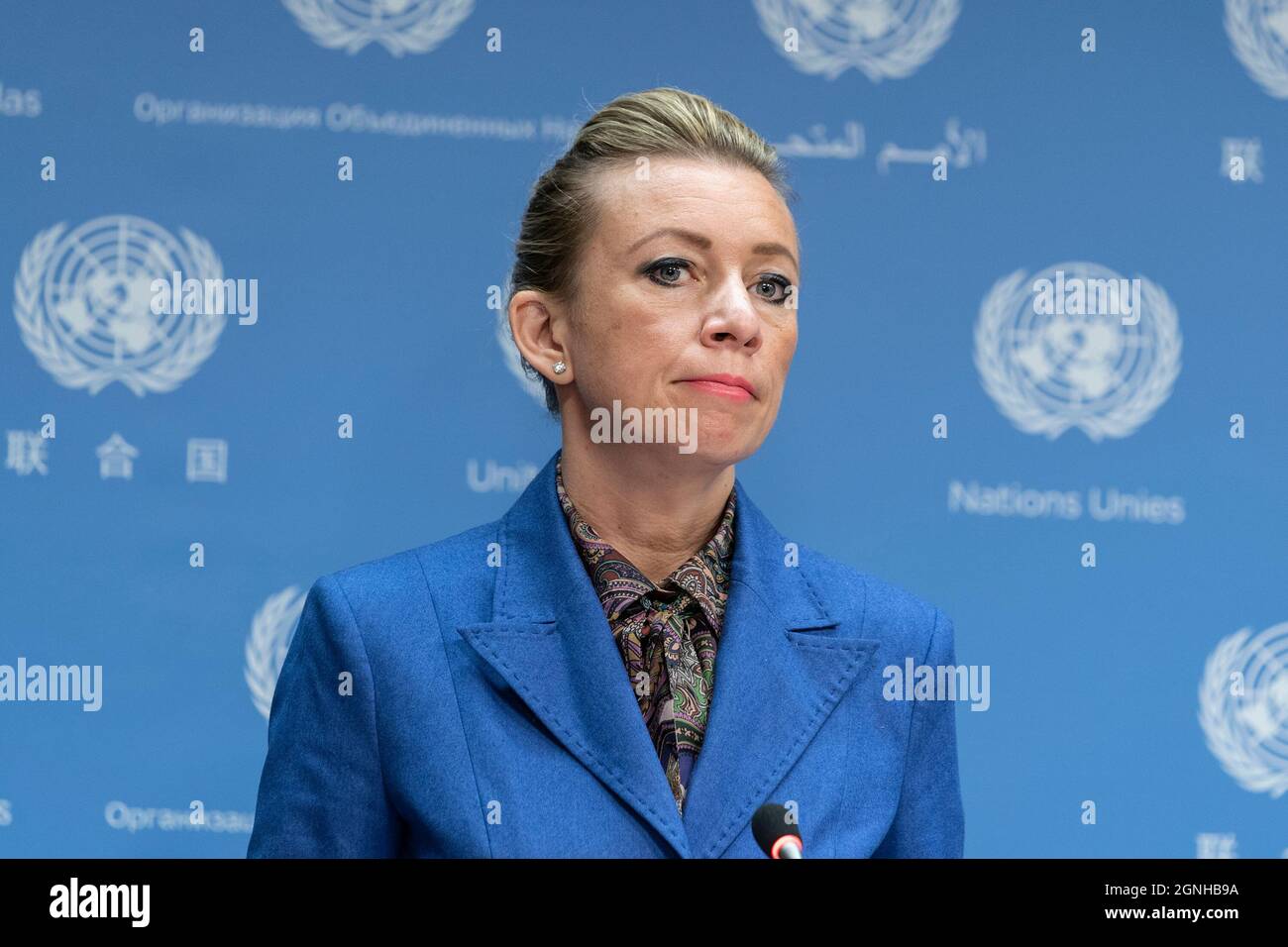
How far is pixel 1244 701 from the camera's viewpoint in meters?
2.32

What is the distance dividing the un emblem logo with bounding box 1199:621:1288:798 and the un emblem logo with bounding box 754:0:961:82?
1.06 meters

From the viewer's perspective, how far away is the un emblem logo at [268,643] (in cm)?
220

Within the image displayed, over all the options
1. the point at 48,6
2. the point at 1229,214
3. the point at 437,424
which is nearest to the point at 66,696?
the point at 437,424

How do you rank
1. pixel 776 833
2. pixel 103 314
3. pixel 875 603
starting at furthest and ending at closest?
pixel 103 314, pixel 875 603, pixel 776 833

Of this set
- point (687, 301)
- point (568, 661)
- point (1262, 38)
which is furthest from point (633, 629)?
point (1262, 38)

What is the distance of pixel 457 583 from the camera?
1713 millimetres

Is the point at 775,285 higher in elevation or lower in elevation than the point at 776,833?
higher

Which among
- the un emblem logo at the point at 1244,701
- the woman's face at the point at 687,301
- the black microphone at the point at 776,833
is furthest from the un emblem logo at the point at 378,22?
the un emblem logo at the point at 1244,701

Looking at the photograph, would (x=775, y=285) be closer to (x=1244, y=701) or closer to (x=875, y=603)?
(x=875, y=603)

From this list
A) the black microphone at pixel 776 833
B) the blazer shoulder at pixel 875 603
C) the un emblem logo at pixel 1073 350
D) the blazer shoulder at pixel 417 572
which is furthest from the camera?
the un emblem logo at pixel 1073 350

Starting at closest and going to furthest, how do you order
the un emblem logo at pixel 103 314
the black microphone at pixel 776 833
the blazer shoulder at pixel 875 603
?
1. the black microphone at pixel 776 833
2. the blazer shoulder at pixel 875 603
3. the un emblem logo at pixel 103 314

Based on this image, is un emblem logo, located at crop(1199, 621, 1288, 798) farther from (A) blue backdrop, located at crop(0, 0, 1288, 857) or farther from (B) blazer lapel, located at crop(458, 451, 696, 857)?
(B) blazer lapel, located at crop(458, 451, 696, 857)

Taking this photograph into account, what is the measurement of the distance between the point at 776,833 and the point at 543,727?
1.34ft

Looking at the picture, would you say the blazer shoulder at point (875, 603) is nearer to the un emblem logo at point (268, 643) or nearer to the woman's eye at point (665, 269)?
the woman's eye at point (665, 269)
